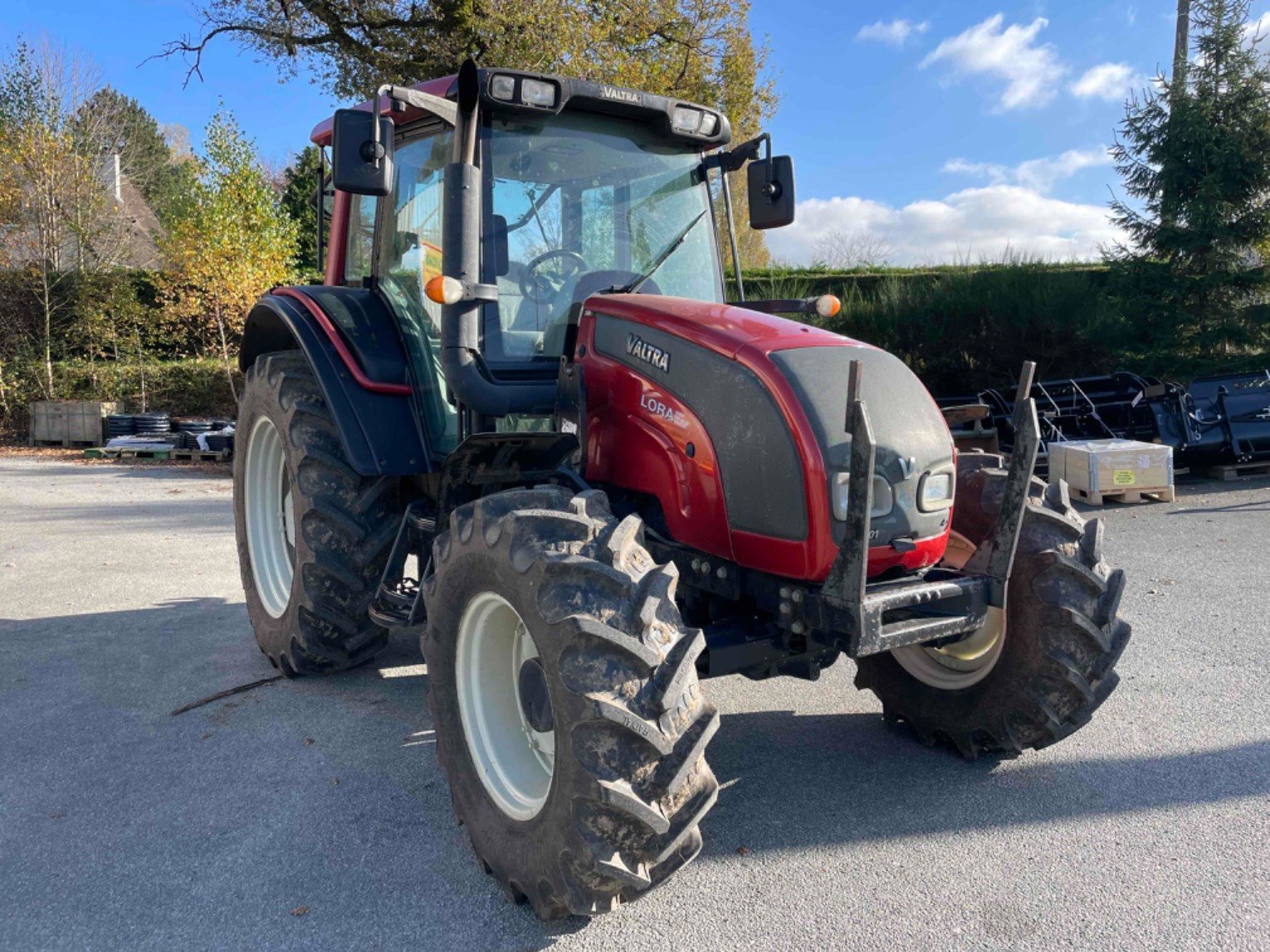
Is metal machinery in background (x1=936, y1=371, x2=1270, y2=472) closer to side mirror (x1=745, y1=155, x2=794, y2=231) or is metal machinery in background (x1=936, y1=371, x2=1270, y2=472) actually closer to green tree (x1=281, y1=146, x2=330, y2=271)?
side mirror (x1=745, y1=155, x2=794, y2=231)

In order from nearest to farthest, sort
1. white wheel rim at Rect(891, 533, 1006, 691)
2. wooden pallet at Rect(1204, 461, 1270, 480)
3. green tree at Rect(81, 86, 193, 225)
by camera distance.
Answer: white wheel rim at Rect(891, 533, 1006, 691) → wooden pallet at Rect(1204, 461, 1270, 480) → green tree at Rect(81, 86, 193, 225)

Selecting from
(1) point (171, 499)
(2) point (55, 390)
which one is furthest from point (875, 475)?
(2) point (55, 390)

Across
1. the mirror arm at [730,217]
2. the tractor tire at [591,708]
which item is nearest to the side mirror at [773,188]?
the mirror arm at [730,217]

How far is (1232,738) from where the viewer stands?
3445 mm

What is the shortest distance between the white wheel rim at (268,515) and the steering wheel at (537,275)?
1.80m

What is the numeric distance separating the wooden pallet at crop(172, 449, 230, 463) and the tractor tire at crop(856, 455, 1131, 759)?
13.5 m

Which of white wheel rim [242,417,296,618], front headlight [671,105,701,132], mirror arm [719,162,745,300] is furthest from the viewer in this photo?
white wheel rim [242,417,296,618]

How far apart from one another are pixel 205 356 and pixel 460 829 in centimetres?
1974

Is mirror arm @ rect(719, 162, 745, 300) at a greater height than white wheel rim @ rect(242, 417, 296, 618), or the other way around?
mirror arm @ rect(719, 162, 745, 300)

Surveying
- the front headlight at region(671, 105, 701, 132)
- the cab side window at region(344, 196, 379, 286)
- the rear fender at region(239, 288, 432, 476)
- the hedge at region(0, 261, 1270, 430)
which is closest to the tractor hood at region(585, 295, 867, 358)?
the front headlight at region(671, 105, 701, 132)

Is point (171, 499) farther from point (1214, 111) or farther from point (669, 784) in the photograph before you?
point (1214, 111)

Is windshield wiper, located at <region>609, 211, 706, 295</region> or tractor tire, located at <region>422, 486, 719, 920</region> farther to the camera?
windshield wiper, located at <region>609, 211, 706, 295</region>

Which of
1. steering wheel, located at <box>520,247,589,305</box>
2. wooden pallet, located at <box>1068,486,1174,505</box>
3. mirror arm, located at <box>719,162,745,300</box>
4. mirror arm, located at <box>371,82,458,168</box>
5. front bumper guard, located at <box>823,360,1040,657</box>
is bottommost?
wooden pallet, located at <box>1068,486,1174,505</box>

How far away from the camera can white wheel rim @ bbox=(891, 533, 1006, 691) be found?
10.2ft
